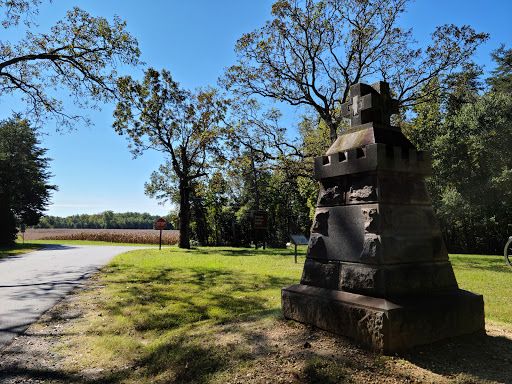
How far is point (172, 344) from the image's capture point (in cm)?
443

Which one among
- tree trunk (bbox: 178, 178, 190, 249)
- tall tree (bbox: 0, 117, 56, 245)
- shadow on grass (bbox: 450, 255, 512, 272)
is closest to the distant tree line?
tall tree (bbox: 0, 117, 56, 245)

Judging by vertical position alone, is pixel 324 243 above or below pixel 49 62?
below

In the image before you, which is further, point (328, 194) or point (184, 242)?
point (184, 242)

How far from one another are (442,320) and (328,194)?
1.93 m

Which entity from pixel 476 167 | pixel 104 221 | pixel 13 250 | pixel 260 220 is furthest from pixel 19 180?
pixel 104 221

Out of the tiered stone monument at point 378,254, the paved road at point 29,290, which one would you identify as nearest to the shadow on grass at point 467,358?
the tiered stone monument at point 378,254

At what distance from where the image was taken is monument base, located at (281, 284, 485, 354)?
3.26 meters

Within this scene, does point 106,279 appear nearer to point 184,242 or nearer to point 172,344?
point 172,344

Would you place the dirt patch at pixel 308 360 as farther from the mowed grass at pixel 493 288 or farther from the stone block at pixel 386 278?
the mowed grass at pixel 493 288

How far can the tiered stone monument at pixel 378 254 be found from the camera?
3.44 meters

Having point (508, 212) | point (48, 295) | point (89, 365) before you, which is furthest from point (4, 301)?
point (508, 212)

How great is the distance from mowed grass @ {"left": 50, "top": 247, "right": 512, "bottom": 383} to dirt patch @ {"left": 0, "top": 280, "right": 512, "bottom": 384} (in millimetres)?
66

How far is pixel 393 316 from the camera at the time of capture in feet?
10.6

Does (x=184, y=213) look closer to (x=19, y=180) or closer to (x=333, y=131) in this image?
(x=333, y=131)
